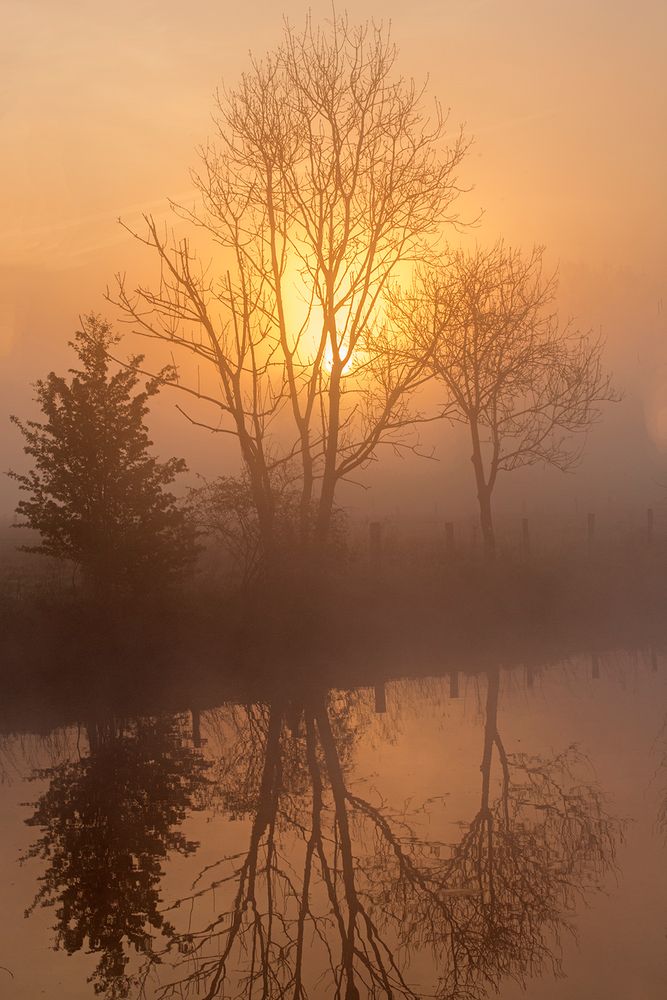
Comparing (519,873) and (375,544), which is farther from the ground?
(375,544)

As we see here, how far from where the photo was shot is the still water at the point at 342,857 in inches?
262

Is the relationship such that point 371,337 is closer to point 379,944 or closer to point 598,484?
point 379,944

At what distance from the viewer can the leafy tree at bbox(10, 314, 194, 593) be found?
21.1 meters

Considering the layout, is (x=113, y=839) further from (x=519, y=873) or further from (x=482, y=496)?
(x=482, y=496)

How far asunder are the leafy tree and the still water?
659 cm

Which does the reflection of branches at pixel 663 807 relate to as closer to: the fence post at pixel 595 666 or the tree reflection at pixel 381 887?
the tree reflection at pixel 381 887

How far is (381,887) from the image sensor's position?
26.6 ft

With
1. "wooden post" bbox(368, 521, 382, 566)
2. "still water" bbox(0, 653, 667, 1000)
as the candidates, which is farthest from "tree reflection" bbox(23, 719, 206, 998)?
"wooden post" bbox(368, 521, 382, 566)

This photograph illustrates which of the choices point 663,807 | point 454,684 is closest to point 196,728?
point 454,684

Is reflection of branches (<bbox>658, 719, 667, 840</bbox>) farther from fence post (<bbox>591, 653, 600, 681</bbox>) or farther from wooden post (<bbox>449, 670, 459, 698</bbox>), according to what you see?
fence post (<bbox>591, 653, 600, 681</bbox>)

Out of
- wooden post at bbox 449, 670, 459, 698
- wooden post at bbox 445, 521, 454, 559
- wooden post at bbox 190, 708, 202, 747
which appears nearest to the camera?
wooden post at bbox 190, 708, 202, 747

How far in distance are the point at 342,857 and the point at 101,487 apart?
13464 mm

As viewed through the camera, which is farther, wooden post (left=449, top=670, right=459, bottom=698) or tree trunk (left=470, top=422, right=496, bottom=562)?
tree trunk (left=470, top=422, right=496, bottom=562)

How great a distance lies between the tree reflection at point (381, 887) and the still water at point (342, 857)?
0.02m
